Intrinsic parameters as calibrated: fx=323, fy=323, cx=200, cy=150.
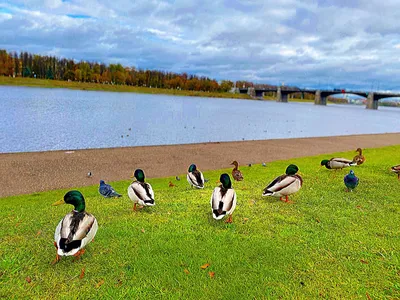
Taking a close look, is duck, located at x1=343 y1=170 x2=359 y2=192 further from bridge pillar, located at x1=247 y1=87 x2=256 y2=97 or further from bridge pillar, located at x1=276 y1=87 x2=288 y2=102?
bridge pillar, located at x1=247 y1=87 x2=256 y2=97

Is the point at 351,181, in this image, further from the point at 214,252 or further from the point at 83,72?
the point at 83,72

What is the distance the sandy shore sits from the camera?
Answer: 10094 mm

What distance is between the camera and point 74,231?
3.76 metres

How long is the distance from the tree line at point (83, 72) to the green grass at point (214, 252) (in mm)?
108484

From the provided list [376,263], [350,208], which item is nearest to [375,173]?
[350,208]

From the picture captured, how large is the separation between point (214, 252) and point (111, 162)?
9.86m

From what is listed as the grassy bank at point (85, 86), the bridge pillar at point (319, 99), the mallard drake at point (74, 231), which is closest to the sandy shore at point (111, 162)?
the mallard drake at point (74, 231)

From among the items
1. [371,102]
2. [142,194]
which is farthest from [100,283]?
[371,102]

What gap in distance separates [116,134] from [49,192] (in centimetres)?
1500

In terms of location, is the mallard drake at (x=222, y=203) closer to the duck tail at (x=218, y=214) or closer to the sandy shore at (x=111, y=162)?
the duck tail at (x=218, y=214)

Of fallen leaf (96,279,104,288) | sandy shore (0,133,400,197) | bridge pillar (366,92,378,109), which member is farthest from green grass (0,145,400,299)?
bridge pillar (366,92,378,109)

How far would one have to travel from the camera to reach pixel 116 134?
76.3ft

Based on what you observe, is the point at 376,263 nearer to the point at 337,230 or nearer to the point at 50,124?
the point at 337,230

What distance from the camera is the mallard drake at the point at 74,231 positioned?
359 centimetres
